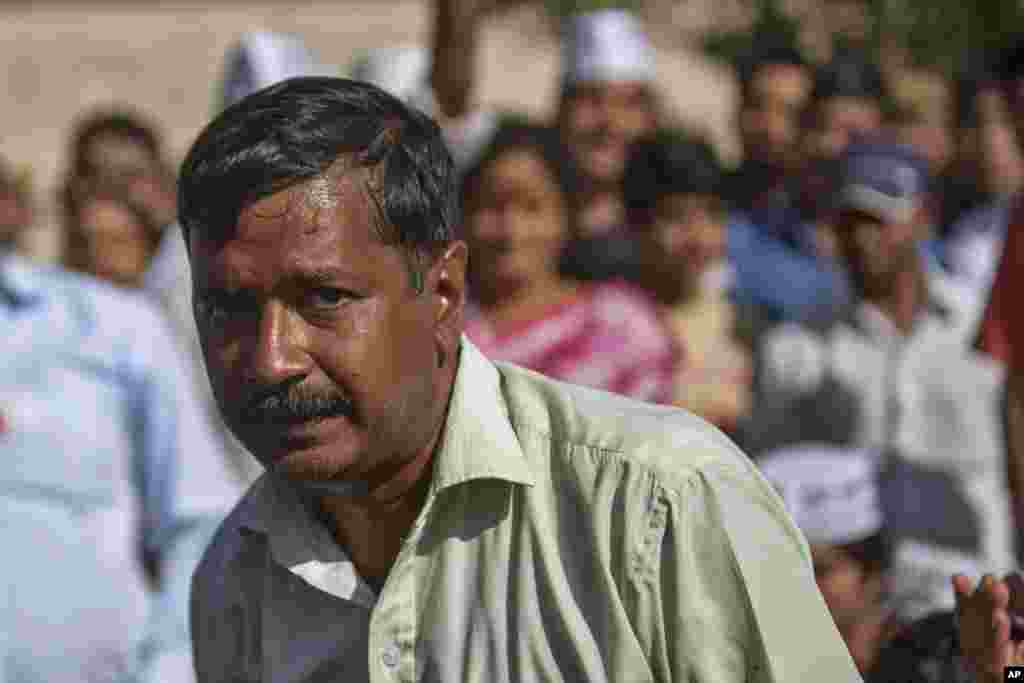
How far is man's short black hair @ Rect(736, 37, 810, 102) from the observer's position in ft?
23.1

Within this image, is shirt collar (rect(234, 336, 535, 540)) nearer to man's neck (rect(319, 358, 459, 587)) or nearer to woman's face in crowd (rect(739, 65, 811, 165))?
man's neck (rect(319, 358, 459, 587))

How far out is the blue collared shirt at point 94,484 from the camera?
15.3 ft

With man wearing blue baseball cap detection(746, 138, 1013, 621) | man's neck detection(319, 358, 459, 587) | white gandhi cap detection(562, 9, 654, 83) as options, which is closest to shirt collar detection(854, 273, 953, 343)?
man wearing blue baseball cap detection(746, 138, 1013, 621)

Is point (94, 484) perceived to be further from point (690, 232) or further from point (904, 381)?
point (904, 381)

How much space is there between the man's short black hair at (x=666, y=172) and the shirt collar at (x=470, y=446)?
3353 millimetres

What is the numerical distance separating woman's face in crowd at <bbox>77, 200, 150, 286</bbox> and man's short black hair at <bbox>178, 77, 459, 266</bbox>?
372 cm

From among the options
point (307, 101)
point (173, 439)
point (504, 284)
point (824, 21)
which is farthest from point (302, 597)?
point (824, 21)

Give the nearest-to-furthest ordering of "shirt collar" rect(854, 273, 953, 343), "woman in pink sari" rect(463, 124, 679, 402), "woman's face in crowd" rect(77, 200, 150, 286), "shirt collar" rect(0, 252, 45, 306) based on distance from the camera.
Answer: "shirt collar" rect(0, 252, 45, 306) → "woman in pink sari" rect(463, 124, 679, 402) → "shirt collar" rect(854, 273, 953, 343) → "woman's face in crowd" rect(77, 200, 150, 286)

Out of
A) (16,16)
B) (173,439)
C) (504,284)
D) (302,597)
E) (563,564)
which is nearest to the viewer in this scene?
(563,564)

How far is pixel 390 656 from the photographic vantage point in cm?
266

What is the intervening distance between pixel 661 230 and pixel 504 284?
3.15ft

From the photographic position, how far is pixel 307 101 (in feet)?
8.75

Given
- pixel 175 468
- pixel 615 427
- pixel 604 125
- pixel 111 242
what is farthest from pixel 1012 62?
pixel 615 427

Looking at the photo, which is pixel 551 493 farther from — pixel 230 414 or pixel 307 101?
pixel 307 101
